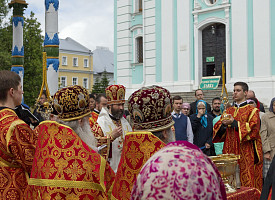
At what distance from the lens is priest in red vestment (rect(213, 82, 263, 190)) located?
599 centimetres

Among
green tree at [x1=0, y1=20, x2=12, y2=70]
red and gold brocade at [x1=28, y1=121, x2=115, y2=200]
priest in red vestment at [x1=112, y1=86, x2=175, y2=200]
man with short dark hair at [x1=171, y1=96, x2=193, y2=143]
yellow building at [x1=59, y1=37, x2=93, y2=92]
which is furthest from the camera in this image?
yellow building at [x1=59, y1=37, x2=93, y2=92]

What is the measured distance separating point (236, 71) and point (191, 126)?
11.2 meters

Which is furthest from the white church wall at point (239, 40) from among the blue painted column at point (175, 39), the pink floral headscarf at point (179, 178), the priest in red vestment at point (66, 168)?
the pink floral headscarf at point (179, 178)

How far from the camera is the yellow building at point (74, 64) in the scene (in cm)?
5334

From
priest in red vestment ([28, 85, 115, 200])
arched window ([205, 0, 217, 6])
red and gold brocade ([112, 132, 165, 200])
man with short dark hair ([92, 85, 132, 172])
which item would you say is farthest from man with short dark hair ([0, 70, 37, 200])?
arched window ([205, 0, 217, 6])

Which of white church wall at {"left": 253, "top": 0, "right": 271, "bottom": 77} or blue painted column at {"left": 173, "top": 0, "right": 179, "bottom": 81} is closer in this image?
white church wall at {"left": 253, "top": 0, "right": 271, "bottom": 77}

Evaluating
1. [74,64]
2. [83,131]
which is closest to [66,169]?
[83,131]

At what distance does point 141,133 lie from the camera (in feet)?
9.73

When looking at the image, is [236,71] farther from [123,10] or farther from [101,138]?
[101,138]

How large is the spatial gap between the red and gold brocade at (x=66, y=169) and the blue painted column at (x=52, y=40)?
5340 millimetres

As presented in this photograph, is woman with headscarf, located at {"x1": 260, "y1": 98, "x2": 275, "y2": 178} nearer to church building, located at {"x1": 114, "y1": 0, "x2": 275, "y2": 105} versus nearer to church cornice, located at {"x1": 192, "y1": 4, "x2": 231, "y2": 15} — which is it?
church building, located at {"x1": 114, "y1": 0, "x2": 275, "y2": 105}

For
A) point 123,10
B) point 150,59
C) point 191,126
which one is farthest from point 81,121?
point 123,10

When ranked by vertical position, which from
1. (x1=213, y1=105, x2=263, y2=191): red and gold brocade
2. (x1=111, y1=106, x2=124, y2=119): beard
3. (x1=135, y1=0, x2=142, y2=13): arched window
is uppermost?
(x1=135, y1=0, x2=142, y2=13): arched window

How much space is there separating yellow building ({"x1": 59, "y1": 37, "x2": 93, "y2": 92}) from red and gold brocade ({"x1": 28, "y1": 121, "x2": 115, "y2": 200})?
50233mm
